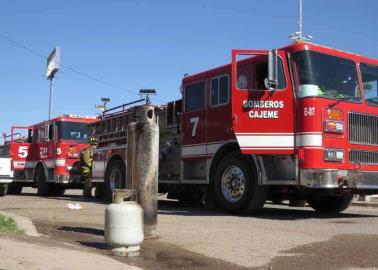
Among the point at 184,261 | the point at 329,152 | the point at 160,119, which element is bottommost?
the point at 184,261

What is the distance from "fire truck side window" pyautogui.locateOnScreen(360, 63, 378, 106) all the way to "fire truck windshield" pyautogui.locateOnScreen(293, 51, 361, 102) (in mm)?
332

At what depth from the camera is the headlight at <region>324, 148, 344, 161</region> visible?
10148mm

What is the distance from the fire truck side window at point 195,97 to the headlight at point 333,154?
3.37m

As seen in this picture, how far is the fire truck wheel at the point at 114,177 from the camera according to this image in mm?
15008

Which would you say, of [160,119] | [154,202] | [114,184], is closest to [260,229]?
[154,202]

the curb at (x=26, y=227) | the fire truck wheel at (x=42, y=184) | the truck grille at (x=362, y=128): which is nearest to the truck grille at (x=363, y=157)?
the truck grille at (x=362, y=128)

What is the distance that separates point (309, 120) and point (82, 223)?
14.5ft

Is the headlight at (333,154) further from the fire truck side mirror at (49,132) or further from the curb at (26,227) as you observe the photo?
the fire truck side mirror at (49,132)

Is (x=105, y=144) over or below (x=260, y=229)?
over

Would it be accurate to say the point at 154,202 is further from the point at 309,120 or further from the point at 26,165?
the point at 26,165

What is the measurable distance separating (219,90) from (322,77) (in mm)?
2436

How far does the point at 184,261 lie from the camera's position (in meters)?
6.50

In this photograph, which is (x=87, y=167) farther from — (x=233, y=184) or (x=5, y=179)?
(x=233, y=184)

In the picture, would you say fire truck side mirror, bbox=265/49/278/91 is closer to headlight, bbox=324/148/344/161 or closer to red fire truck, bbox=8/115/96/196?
headlight, bbox=324/148/344/161
